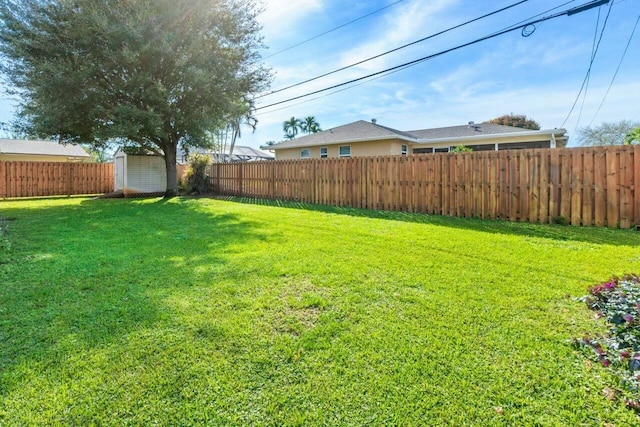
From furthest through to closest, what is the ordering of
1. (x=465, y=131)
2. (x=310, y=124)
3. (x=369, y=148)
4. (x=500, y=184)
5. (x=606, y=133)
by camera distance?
(x=310, y=124)
(x=606, y=133)
(x=465, y=131)
(x=369, y=148)
(x=500, y=184)

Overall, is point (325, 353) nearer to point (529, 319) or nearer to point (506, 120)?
point (529, 319)

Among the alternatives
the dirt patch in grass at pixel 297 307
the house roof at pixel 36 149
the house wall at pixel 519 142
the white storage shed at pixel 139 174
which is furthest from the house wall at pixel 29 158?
the dirt patch in grass at pixel 297 307

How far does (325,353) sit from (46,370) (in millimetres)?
1731

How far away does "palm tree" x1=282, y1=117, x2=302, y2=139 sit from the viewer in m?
44.5

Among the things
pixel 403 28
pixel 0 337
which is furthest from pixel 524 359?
pixel 403 28

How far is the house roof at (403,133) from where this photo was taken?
54.1 ft

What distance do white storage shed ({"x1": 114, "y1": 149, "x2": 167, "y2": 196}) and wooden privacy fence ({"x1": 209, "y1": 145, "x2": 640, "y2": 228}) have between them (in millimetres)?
9067

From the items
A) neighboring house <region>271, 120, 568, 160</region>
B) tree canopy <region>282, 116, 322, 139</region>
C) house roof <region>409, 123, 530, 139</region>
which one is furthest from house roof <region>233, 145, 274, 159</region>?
house roof <region>409, 123, 530, 139</region>

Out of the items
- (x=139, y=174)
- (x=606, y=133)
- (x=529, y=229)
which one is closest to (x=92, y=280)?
(x=529, y=229)

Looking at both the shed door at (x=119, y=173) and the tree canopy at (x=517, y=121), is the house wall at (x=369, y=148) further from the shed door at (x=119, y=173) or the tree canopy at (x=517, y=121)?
the tree canopy at (x=517, y=121)

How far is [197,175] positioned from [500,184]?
13.3 metres

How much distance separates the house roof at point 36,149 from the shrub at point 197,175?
42.9 ft

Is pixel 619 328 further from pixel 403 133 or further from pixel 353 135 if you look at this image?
pixel 403 133

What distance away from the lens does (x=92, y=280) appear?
11.6 ft
